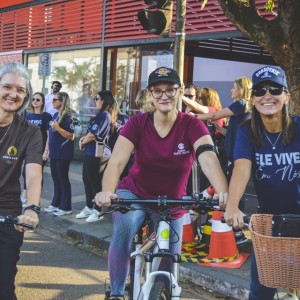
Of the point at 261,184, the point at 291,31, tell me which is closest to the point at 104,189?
the point at 261,184

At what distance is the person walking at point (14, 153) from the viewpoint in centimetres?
311

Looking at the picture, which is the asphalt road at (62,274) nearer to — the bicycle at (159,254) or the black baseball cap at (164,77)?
the bicycle at (159,254)

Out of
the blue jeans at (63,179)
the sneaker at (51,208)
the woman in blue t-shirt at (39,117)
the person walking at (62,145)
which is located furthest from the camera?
the woman in blue t-shirt at (39,117)

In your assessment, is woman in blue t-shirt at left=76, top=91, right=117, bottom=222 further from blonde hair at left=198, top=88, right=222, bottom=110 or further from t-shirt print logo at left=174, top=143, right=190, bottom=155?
t-shirt print logo at left=174, top=143, right=190, bottom=155

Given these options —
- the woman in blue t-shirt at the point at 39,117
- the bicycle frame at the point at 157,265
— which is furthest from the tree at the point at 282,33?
the woman in blue t-shirt at the point at 39,117

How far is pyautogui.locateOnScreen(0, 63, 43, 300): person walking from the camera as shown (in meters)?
3.11

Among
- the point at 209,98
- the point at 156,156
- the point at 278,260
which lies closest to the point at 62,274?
the point at 156,156

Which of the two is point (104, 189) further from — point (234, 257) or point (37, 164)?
point (234, 257)

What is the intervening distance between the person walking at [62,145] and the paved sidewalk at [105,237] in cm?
27

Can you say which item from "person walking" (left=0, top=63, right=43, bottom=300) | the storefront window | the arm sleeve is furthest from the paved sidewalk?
the storefront window

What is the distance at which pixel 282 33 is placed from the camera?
5.59 meters

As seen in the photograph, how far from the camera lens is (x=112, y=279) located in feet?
11.7

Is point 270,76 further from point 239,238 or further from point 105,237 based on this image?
point 105,237

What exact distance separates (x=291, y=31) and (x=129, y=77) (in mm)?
8121
